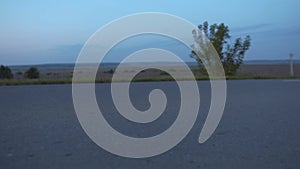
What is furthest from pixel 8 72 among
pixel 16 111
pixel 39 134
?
pixel 39 134

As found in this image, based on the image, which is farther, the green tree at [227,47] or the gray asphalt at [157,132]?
the green tree at [227,47]

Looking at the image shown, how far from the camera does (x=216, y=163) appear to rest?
3373mm

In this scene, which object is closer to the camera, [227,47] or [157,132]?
[157,132]

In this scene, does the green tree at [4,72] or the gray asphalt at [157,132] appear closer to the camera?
the gray asphalt at [157,132]

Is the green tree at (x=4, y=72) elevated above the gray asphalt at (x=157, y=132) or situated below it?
below

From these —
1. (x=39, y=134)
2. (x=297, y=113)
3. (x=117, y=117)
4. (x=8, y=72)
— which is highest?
(x=39, y=134)

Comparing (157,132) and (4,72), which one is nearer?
(157,132)

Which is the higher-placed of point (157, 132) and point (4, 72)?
point (157, 132)

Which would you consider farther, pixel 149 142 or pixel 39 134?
pixel 39 134

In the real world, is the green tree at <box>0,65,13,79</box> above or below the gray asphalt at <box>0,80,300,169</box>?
below

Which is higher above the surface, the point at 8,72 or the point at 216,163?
the point at 216,163

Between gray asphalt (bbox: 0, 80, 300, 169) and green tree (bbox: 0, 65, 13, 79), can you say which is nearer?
gray asphalt (bbox: 0, 80, 300, 169)

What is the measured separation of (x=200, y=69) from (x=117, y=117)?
1425 cm

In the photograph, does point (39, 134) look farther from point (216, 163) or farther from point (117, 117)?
point (216, 163)
